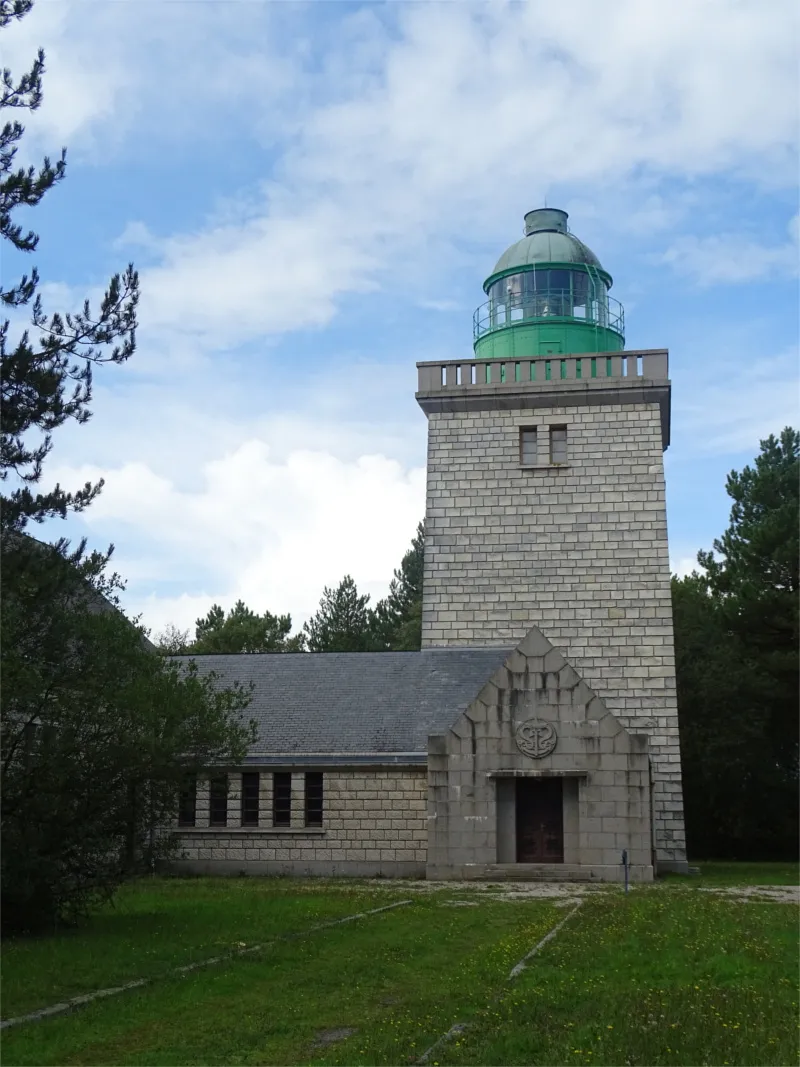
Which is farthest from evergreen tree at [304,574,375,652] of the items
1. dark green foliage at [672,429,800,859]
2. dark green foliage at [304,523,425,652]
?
dark green foliage at [672,429,800,859]

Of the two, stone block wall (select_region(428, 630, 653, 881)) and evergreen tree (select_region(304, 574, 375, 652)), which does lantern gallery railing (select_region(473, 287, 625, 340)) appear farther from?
evergreen tree (select_region(304, 574, 375, 652))

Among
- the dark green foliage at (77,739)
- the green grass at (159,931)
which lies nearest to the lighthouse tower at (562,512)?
the green grass at (159,931)

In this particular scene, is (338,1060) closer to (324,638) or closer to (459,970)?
(459,970)

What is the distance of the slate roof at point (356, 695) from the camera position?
2711 cm

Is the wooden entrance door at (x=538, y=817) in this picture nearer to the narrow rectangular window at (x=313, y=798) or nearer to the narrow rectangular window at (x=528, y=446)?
the narrow rectangular window at (x=313, y=798)

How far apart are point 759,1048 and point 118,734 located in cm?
925

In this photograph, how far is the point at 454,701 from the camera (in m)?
27.8

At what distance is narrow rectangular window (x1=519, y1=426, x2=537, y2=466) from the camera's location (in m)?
31.2

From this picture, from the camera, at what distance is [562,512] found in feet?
100

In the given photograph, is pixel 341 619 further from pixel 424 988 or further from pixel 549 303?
pixel 424 988

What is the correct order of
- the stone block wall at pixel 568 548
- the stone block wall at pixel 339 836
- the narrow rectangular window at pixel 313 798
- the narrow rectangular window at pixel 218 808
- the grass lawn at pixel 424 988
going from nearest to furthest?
the grass lawn at pixel 424 988 → the stone block wall at pixel 339 836 → the narrow rectangular window at pixel 313 798 → the narrow rectangular window at pixel 218 808 → the stone block wall at pixel 568 548

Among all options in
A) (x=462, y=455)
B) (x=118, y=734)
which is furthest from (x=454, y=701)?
(x=118, y=734)

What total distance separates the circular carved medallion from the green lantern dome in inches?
441

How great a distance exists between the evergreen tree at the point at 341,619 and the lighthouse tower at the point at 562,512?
113ft
